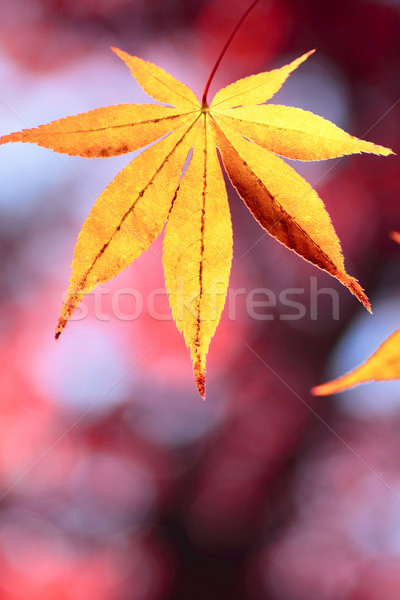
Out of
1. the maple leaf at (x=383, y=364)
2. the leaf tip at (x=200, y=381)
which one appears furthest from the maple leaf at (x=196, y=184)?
the maple leaf at (x=383, y=364)

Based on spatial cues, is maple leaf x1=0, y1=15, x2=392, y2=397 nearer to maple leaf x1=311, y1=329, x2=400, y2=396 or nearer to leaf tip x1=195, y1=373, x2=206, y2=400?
leaf tip x1=195, y1=373, x2=206, y2=400

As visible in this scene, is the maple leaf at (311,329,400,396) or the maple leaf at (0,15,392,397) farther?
Result: the maple leaf at (0,15,392,397)

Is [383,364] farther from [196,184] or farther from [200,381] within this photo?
[196,184]

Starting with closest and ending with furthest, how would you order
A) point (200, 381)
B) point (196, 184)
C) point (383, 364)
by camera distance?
point (383, 364) < point (200, 381) < point (196, 184)

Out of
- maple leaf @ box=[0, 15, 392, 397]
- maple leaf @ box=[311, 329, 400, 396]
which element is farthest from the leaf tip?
maple leaf @ box=[311, 329, 400, 396]

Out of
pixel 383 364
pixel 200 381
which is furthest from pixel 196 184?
pixel 383 364

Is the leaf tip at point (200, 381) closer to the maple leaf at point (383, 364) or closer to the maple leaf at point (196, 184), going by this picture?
the maple leaf at point (196, 184)

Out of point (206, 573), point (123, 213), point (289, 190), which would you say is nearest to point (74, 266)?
point (123, 213)

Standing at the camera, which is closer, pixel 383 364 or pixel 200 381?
pixel 383 364
